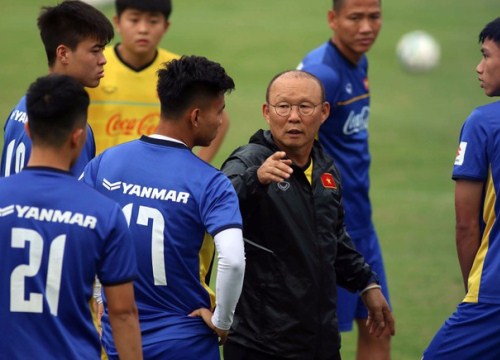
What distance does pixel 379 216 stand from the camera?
13.4m

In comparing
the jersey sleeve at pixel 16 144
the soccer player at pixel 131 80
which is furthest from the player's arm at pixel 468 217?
the soccer player at pixel 131 80

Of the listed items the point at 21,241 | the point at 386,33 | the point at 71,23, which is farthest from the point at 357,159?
the point at 386,33

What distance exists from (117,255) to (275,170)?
3.68ft

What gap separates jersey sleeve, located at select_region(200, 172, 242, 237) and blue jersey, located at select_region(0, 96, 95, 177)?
3.26 ft

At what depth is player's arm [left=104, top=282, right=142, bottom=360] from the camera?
5.01 metres

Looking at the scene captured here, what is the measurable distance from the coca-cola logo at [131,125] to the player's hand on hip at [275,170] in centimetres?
293

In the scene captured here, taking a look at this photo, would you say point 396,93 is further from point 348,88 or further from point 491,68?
point 491,68

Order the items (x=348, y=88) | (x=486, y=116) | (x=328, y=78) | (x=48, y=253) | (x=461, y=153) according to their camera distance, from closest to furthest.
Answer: (x=48, y=253), (x=486, y=116), (x=461, y=153), (x=328, y=78), (x=348, y=88)

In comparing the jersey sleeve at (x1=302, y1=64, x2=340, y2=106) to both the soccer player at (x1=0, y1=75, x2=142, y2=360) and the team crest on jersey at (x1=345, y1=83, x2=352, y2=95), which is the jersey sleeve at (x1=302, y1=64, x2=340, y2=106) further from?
the soccer player at (x1=0, y1=75, x2=142, y2=360)

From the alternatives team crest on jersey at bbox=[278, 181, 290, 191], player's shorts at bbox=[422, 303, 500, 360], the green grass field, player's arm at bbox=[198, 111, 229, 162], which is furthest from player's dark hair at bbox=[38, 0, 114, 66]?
the green grass field

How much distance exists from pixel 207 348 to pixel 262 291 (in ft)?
1.84

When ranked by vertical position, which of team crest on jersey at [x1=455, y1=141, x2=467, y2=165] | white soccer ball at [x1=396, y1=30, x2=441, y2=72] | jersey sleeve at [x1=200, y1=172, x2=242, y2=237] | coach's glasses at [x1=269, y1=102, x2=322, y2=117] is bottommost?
jersey sleeve at [x1=200, y1=172, x2=242, y2=237]

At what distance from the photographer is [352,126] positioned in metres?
8.72

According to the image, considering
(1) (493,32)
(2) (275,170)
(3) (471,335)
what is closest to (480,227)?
(3) (471,335)
